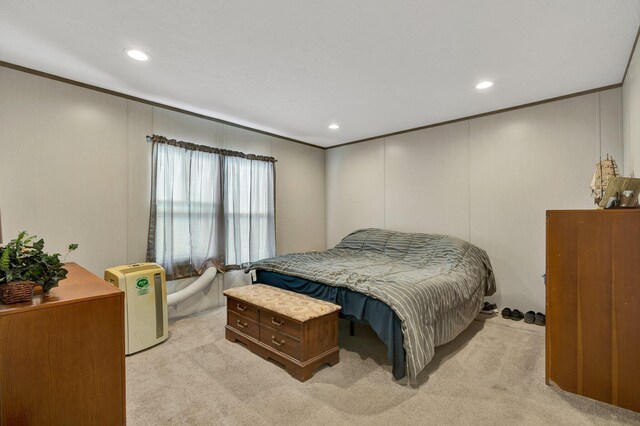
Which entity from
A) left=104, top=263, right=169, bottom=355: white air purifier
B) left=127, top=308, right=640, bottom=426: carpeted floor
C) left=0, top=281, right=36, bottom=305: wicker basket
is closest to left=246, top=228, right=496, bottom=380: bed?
left=127, top=308, right=640, bottom=426: carpeted floor

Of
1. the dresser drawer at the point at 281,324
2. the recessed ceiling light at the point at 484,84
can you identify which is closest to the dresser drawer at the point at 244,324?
the dresser drawer at the point at 281,324

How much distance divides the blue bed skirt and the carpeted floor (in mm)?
252

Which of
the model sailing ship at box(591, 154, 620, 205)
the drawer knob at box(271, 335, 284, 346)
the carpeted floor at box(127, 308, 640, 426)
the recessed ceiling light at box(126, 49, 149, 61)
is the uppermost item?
the recessed ceiling light at box(126, 49, 149, 61)

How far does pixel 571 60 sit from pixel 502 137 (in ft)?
4.07

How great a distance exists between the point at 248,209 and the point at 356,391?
9.41ft

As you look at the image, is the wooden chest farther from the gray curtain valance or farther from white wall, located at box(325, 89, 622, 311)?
white wall, located at box(325, 89, 622, 311)

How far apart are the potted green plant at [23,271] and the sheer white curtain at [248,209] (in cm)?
275

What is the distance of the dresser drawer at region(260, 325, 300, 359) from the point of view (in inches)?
91.8

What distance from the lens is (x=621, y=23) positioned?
204 cm

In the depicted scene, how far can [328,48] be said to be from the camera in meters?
2.34

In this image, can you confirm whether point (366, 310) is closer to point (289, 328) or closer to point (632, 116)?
point (289, 328)

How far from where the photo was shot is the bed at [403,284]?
2186 millimetres

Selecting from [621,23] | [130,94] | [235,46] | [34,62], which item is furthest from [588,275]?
[34,62]

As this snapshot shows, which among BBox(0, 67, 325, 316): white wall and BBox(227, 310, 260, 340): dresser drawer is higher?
BBox(0, 67, 325, 316): white wall
